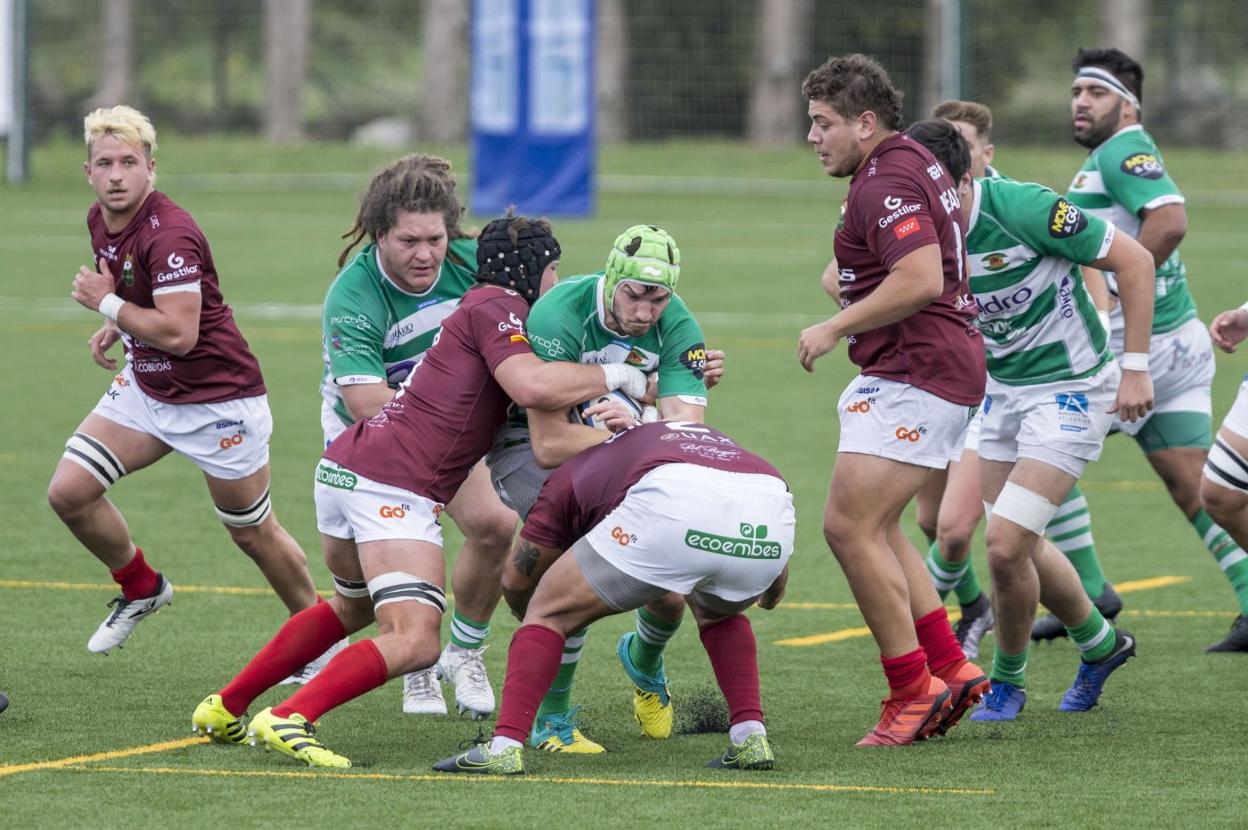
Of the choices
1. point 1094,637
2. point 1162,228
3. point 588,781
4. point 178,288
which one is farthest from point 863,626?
point 178,288

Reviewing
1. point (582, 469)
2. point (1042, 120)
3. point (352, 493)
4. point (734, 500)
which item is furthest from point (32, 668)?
point (1042, 120)

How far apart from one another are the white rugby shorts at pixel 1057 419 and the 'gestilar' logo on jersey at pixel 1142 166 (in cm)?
139

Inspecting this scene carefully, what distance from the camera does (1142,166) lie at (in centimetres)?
826

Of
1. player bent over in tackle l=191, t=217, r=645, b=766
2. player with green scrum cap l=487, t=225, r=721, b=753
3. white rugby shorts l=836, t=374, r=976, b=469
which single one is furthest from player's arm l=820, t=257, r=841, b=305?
player bent over in tackle l=191, t=217, r=645, b=766

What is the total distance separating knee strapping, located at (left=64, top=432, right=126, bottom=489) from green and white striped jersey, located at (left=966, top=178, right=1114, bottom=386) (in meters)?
3.18

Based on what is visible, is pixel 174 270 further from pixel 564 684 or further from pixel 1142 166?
pixel 1142 166

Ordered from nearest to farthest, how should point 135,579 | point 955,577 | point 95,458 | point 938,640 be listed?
1. point 938,640
2. point 95,458
3. point 135,579
4. point 955,577

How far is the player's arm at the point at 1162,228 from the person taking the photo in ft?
26.7

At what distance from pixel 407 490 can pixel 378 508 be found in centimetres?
10

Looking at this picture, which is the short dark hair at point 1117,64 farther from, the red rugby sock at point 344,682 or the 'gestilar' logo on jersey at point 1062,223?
the red rugby sock at point 344,682

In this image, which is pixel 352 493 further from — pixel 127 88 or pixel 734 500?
pixel 127 88

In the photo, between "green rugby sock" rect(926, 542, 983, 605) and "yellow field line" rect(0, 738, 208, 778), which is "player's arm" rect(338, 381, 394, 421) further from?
"green rugby sock" rect(926, 542, 983, 605)

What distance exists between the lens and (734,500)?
5.66 m

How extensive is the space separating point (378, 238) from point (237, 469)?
3.93 feet
